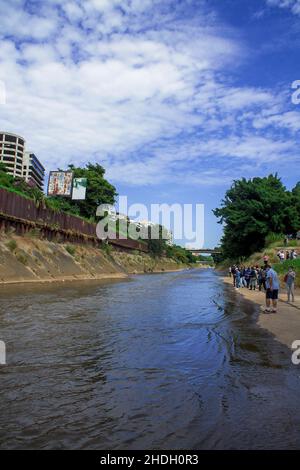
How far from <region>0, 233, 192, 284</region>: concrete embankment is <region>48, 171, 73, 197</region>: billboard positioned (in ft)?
40.9

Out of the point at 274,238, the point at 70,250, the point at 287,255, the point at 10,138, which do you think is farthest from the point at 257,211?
the point at 10,138

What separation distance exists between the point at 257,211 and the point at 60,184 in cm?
2974

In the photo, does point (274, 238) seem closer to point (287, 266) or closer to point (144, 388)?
point (287, 266)

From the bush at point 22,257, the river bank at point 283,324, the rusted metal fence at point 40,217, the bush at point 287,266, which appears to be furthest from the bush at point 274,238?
the river bank at point 283,324

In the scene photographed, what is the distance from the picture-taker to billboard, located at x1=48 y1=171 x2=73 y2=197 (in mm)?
57719

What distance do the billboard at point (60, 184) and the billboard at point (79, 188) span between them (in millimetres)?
1103

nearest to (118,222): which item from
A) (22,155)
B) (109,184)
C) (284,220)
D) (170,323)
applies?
(109,184)

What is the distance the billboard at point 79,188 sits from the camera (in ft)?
193

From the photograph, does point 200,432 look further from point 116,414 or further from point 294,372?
point 294,372

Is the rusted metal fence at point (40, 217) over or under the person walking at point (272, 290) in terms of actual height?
over

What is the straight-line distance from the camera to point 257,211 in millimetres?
49219

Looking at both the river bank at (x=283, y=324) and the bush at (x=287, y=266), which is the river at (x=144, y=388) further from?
the bush at (x=287, y=266)

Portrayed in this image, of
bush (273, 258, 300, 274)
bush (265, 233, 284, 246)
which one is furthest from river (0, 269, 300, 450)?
bush (265, 233, 284, 246)
